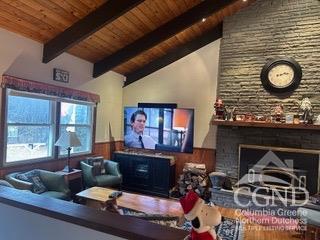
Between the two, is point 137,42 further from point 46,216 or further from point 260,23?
point 46,216

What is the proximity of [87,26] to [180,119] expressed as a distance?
254 cm

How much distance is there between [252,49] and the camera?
185 inches

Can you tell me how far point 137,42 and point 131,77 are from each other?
145 cm

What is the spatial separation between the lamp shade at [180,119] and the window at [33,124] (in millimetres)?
1890

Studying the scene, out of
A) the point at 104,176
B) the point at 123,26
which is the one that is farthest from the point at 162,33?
the point at 104,176

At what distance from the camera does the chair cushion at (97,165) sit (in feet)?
15.6

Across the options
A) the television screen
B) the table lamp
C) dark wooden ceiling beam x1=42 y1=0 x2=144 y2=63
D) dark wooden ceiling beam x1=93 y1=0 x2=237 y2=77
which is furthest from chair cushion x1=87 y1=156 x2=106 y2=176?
dark wooden ceiling beam x1=42 y1=0 x2=144 y2=63

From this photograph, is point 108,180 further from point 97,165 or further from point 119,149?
point 119,149

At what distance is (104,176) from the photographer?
481 cm

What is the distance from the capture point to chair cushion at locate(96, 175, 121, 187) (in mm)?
4516

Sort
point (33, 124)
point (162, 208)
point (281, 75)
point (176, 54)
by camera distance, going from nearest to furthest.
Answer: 1. point (162, 208)
2. point (33, 124)
3. point (281, 75)
4. point (176, 54)

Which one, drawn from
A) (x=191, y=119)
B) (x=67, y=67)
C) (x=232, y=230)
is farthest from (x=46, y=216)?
(x=191, y=119)

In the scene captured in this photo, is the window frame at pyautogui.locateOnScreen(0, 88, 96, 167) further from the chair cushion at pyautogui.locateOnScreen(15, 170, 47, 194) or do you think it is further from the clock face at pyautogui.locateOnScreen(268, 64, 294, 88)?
the clock face at pyautogui.locateOnScreen(268, 64, 294, 88)

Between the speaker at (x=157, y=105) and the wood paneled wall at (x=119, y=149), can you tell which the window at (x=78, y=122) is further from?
the speaker at (x=157, y=105)
